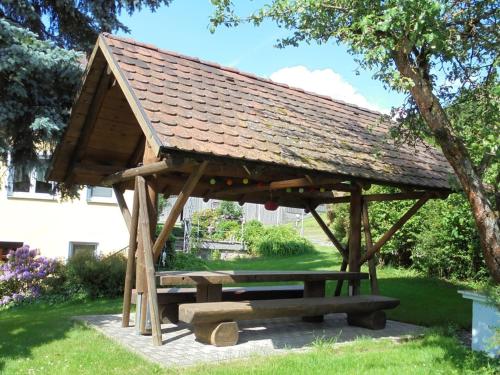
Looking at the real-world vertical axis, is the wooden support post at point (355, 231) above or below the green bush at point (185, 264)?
above

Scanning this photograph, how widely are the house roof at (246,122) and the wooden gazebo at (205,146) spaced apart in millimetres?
24

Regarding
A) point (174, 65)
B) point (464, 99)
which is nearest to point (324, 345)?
point (464, 99)

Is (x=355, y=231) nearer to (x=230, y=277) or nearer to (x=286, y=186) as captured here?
(x=286, y=186)

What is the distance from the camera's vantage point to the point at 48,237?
1714cm

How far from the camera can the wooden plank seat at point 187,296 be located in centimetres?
839

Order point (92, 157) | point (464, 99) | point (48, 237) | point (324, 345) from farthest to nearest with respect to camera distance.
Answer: point (48, 237), point (92, 157), point (464, 99), point (324, 345)

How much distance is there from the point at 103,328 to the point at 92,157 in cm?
315

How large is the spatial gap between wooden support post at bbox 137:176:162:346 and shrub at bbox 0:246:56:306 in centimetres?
664

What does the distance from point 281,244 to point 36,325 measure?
612 inches

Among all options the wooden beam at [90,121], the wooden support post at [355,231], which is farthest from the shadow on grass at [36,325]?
the wooden support post at [355,231]

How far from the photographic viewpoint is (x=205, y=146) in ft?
21.6

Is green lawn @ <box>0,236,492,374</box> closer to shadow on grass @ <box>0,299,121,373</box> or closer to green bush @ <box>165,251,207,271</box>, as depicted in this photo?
shadow on grass @ <box>0,299,121,373</box>

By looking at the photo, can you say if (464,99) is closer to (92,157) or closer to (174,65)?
(174,65)

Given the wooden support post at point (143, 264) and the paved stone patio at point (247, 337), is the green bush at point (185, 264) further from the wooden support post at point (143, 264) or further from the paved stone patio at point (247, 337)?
the wooden support post at point (143, 264)
